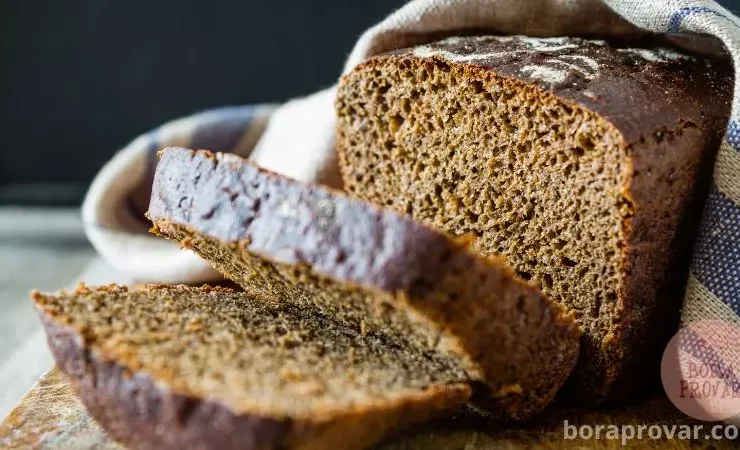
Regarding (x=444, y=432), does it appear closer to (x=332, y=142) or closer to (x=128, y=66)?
(x=332, y=142)

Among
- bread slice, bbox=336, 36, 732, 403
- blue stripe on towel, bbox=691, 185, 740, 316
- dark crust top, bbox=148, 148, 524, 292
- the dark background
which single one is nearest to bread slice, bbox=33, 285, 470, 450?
dark crust top, bbox=148, 148, 524, 292

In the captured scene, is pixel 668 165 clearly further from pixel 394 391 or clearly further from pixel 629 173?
pixel 394 391

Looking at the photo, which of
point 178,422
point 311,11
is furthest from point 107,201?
point 178,422

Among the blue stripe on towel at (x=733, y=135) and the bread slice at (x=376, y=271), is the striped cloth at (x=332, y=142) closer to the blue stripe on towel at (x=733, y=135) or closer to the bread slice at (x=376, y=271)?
the blue stripe on towel at (x=733, y=135)

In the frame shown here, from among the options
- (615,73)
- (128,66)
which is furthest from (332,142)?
(128,66)

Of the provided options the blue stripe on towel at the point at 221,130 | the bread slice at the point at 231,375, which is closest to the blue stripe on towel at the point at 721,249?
the bread slice at the point at 231,375

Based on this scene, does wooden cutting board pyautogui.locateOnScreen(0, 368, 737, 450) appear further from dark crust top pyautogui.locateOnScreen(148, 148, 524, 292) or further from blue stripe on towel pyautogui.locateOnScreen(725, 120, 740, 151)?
blue stripe on towel pyautogui.locateOnScreen(725, 120, 740, 151)
